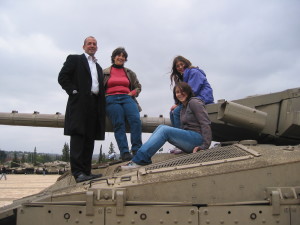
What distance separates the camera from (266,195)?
163 inches

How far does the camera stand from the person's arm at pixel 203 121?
17.4ft

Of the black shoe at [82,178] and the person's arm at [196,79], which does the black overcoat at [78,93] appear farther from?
the person's arm at [196,79]

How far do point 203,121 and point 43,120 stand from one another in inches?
138

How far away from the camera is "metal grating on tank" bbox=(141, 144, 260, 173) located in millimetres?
4488

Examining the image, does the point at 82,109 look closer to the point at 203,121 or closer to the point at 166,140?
the point at 166,140

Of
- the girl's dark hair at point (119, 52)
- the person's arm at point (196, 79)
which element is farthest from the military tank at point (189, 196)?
the girl's dark hair at point (119, 52)

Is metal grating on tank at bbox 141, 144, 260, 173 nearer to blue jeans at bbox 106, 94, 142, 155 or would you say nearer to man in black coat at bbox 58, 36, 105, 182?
man in black coat at bbox 58, 36, 105, 182

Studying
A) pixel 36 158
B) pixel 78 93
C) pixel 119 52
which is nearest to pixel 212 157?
pixel 78 93

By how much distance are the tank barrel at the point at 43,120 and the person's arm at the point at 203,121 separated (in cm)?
173

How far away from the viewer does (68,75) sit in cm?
572

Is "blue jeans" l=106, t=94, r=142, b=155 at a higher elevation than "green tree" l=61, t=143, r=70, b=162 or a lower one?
lower

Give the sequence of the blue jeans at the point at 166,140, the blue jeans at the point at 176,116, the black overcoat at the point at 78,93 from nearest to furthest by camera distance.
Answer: the blue jeans at the point at 166,140, the black overcoat at the point at 78,93, the blue jeans at the point at 176,116

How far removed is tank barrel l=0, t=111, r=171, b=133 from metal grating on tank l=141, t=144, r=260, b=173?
228 cm

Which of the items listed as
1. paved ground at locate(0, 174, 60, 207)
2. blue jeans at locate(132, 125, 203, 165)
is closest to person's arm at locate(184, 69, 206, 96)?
blue jeans at locate(132, 125, 203, 165)
